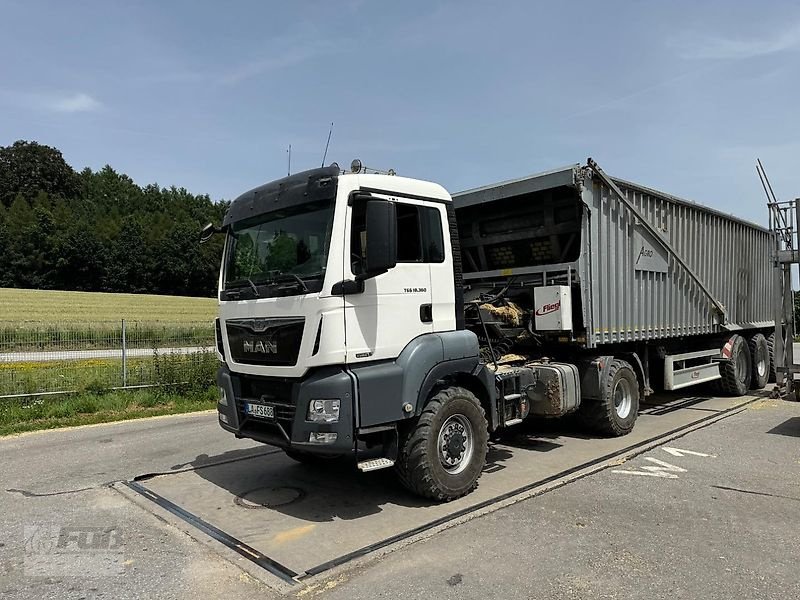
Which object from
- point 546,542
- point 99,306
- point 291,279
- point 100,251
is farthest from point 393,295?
point 100,251

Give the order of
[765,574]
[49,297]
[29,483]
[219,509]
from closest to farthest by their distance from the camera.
Answer: [765,574] < [219,509] < [29,483] < [49,297]

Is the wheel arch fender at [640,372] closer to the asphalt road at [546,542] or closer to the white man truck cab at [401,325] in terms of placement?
the white man truck cab at [401,325]

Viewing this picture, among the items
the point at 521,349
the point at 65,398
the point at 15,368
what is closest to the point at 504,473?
the point at 521,349

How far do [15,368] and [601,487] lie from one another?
10369mm

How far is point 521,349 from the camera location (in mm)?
8000

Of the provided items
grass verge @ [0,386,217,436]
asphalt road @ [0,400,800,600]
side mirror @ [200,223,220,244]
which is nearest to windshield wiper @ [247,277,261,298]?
side mirror @ [200,223,220,244]

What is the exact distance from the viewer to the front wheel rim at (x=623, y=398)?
26.6 ft

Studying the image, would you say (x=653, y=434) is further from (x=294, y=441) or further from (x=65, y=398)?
(x=65, y=398)

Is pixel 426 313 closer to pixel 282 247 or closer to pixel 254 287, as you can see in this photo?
pixel 282 247

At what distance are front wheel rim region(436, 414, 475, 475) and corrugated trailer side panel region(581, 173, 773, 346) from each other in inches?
99.6

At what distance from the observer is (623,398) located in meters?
8.18

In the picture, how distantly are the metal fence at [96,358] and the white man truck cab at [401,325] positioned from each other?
21.8 feet

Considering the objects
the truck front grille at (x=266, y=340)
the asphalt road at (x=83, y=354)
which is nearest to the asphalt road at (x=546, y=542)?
the truck front grille at (x=266, y=340)

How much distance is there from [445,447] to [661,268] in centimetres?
527
